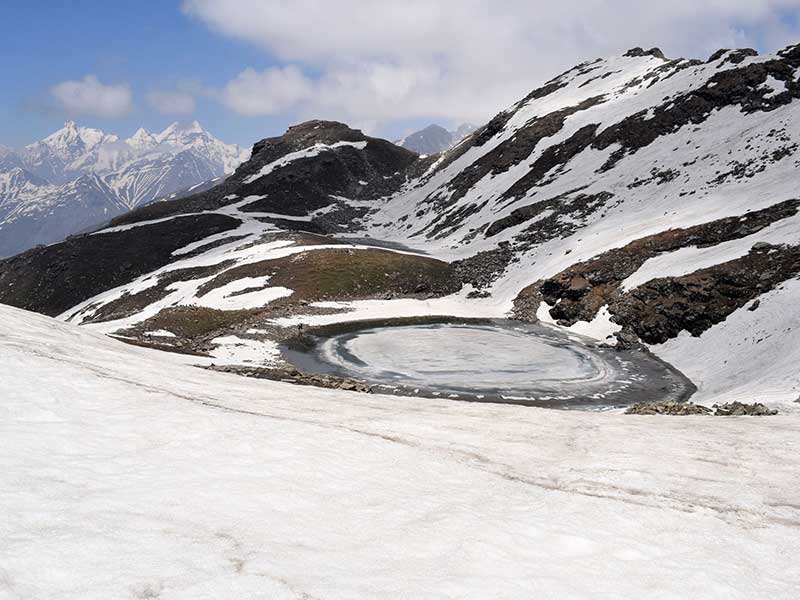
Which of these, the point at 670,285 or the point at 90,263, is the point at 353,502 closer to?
the point at 670,285

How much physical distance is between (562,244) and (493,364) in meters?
37.1

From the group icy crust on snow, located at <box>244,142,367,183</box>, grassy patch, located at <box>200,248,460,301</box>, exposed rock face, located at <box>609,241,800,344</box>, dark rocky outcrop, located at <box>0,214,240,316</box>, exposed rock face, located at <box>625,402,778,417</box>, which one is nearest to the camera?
exposed rock face, located at <box>625,402,778,417</box>

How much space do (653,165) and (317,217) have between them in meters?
94.0

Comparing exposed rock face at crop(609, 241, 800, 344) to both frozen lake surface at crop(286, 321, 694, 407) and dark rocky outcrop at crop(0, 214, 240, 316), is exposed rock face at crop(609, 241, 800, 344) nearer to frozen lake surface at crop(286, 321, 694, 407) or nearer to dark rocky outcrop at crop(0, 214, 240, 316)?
frozen lake surface at crop(286, 321, 694, 407)

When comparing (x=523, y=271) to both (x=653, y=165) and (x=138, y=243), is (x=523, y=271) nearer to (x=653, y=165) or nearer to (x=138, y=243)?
(x=653, y=165)

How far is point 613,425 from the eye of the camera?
16.2 meters

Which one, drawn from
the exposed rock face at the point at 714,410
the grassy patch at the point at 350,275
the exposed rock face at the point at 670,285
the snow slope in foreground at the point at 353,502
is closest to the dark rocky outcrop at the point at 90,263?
the grassy patch at the point at 350,275

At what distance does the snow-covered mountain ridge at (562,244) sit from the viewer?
130ft

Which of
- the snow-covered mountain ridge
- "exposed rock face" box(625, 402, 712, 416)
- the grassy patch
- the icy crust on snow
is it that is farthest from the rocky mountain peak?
"exposed rock face" box(625, 402, 712, 416)

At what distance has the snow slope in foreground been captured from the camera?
5996 millimetres

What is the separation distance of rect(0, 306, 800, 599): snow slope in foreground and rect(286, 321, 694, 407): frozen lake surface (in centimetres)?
1624

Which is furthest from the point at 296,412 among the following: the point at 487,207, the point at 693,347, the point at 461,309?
the point at 487,207

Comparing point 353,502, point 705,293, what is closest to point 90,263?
point 705,293

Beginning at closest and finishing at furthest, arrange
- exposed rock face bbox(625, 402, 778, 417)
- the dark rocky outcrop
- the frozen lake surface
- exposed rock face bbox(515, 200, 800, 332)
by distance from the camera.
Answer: exposed rock face bbox(625, 402, 778, 417) < the frozen lake surface < exposed rock face bbox(515, 200, 800, 332) < the dark rocky outcrop
